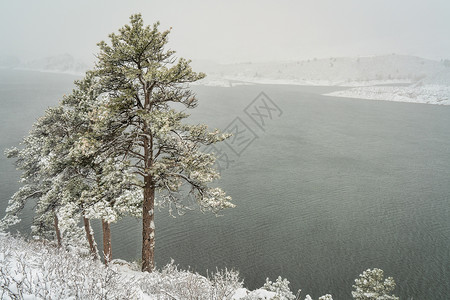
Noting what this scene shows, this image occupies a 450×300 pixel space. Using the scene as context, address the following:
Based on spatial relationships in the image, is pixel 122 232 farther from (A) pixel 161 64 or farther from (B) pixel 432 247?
(B) pixel 432 247

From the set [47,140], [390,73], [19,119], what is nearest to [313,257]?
[47,140]

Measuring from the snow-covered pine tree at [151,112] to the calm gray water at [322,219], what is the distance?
9.64 meters

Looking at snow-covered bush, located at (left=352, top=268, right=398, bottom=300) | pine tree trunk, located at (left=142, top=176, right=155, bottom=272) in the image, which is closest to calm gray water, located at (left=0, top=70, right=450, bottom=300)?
snow-covered bush, located at (left=352, top=268, right=398, bottom=300)

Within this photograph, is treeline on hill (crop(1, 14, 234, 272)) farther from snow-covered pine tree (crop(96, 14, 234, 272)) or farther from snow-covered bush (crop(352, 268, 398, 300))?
snow-covered bush (crop(352, 268, 398, 300))

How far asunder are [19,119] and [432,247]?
65269 mm

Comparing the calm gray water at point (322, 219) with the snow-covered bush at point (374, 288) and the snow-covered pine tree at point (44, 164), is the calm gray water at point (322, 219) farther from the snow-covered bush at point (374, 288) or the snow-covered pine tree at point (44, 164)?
the snow-covered pine tree at point (44, 164)

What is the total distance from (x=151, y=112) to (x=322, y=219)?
19358 millimetres

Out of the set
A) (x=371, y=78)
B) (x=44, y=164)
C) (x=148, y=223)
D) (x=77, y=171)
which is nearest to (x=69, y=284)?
(x=148, y=223)

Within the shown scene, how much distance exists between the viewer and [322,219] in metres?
23.8

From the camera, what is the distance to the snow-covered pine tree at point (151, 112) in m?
9.03

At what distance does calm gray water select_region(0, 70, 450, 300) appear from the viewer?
18.1 m

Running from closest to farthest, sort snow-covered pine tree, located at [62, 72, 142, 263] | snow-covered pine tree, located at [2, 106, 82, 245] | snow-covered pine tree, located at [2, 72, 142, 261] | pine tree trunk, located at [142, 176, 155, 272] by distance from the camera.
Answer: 1. snow-covered pine tree, located at [62, 72, 142, 263]
2. snow-covered pine tree, located at [2, 72, 142, 261]
3. pine tree trunk, located at [142, 176, 155, 272]
4. snow-covered pine tree, located at [2, 106, 82, 245]

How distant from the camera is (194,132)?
10281 mm

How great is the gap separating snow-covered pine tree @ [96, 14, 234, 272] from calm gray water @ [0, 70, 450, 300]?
31.6 feet
